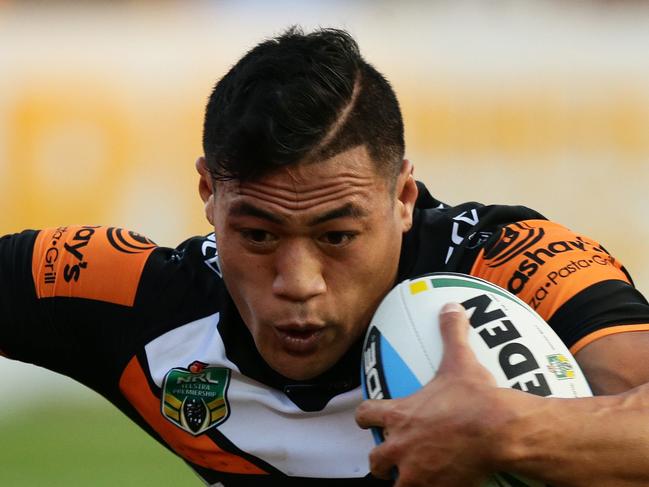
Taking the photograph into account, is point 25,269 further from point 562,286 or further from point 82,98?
point 82,98

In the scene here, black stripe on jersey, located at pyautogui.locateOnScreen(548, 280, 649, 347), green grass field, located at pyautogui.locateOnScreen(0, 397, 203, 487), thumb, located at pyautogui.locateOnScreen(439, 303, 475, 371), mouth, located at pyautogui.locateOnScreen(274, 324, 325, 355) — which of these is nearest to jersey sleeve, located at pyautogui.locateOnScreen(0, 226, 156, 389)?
mouth, located at pyautogui.locateOnScreen(274, 324, 325, 355)

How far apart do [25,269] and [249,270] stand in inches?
40.4

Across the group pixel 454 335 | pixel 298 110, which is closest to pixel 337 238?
pixel 298 110

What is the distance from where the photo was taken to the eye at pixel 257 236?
3121 mm

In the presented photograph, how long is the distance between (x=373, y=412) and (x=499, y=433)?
34 centimetres

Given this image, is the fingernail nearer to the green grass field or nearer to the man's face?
the man's face

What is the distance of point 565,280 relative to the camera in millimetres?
3182

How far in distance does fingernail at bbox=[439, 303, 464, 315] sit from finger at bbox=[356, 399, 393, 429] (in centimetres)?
28

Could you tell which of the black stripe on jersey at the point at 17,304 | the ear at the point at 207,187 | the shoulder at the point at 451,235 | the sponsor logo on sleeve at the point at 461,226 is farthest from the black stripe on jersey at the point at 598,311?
the black stripe on jersey at the point at 17,304

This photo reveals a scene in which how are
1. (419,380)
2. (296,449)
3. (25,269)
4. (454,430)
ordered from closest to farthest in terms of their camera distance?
(454,430)
(419,380)
(296,449)
(25,269)

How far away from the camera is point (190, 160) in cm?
764

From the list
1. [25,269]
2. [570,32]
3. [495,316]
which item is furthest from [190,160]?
[495,316]

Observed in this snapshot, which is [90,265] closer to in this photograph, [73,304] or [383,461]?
[73,304]

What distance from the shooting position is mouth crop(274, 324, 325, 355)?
3.15m
